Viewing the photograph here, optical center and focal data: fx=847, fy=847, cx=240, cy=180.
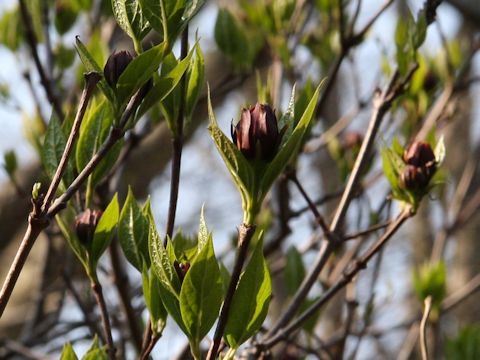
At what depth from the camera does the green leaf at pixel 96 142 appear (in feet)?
2.89

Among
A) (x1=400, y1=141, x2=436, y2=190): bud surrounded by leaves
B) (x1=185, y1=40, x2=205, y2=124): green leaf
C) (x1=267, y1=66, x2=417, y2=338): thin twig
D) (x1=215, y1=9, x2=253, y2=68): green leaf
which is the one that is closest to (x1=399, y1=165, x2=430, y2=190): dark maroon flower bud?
(x1=400, y1=141, x2=436, y2=190): bud surrounded by leaves

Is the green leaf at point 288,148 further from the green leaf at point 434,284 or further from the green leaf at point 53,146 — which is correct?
the green leaf at point 434,284

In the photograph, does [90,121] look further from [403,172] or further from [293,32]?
[293,32]

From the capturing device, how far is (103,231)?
831 millimetres

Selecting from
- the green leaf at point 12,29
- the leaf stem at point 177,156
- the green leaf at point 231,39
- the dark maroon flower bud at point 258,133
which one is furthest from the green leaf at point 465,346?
the green leaf at point 12,29

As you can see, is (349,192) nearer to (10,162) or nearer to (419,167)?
(419,167)

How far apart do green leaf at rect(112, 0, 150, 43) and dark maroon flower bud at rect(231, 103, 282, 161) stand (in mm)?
138

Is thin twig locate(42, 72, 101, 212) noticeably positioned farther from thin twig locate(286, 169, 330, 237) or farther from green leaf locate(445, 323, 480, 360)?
green leaf locate(445, 323, 480, 360)

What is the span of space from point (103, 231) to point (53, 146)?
0.35ft

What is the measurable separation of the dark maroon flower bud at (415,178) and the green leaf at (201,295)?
0.34 meters

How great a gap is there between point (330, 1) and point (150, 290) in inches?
40.5

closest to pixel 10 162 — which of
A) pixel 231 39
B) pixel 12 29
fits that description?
pixel 12 29

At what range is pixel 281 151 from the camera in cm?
66

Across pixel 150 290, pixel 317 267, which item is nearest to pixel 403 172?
pixel 317 267
